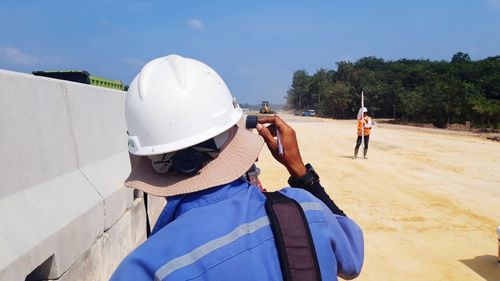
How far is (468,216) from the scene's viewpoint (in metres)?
9.42

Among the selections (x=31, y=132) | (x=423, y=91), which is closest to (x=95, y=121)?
(x=31, y=132)

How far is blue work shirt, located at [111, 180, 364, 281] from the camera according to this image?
1252mm

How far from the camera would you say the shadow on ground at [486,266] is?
20.3ft

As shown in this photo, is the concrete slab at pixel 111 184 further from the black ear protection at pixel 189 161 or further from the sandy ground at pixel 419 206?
the sandy ground at pixel 419 206

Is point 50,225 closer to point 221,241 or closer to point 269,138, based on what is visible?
point 269,138

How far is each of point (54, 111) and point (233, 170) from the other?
2.15 metres

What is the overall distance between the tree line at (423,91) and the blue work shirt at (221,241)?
4088 centimetres

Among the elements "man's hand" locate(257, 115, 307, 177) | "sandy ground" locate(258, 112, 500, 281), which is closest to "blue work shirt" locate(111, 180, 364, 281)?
"man's hand" locate(257, 115, 307, 177)

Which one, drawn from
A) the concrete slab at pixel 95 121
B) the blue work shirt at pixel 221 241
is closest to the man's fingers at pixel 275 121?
the blue work shirt at pixel 221 241

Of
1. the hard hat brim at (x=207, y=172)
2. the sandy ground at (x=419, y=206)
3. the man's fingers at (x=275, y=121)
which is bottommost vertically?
the sandy ground at (x=419, y=206)

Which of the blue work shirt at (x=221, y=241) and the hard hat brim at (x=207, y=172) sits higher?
the hard hat brim at (x=207, y=172)

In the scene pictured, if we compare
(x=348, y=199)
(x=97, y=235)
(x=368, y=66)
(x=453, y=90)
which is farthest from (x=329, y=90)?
(x=97, y=235)

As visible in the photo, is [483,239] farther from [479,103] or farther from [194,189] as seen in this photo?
[479,103]

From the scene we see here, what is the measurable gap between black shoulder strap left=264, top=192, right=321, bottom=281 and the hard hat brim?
18 cm
